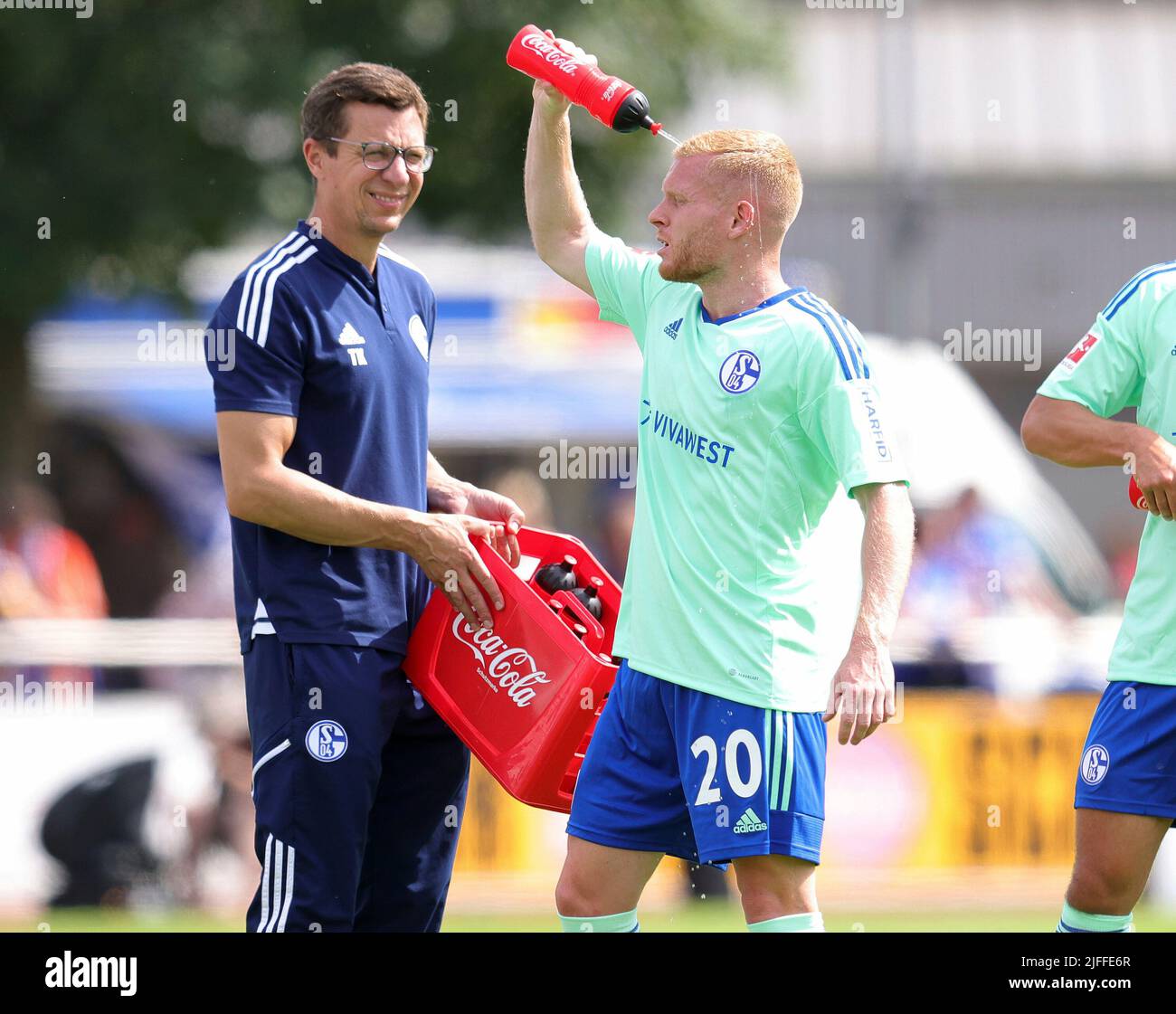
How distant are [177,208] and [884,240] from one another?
1238 cm

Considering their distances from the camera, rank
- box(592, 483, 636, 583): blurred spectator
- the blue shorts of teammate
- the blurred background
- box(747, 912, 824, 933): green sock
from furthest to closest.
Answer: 1. box(592, 483, 636, 583): blurred spectator
2. the blurred background
3. the blue shorts of teammate
4. box(747, 912, 824, 933): green sock

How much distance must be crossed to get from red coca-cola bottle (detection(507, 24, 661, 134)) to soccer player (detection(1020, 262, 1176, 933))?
4.37 ft

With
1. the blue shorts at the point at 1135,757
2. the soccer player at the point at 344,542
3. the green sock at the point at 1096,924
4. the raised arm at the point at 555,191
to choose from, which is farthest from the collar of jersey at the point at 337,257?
the green sock at the point at 1096,924

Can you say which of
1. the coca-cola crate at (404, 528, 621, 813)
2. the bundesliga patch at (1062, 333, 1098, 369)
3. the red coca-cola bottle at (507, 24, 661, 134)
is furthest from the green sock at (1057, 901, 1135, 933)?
the red coca-cola bottle at (507, 24, 661, 134)

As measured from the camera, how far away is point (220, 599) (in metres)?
10.5

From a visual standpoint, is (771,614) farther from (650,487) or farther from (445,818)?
(445,818)

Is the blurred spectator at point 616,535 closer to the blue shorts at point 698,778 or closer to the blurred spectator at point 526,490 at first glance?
the blurred spectator at point 526,490

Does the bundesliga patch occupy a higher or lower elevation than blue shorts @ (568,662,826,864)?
higher

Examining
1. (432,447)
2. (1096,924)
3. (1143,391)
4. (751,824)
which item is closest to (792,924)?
(751,824)

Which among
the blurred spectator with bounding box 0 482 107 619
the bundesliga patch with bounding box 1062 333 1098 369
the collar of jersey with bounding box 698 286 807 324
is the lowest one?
the blurred spectator with bounding box 0 482 107 619

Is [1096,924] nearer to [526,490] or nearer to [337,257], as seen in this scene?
[337,257]

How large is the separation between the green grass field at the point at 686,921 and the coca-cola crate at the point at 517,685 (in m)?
4.22

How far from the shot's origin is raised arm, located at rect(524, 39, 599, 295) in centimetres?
483

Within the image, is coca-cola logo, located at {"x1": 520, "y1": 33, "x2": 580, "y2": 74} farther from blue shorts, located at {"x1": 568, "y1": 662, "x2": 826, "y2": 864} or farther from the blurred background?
the blurred background
